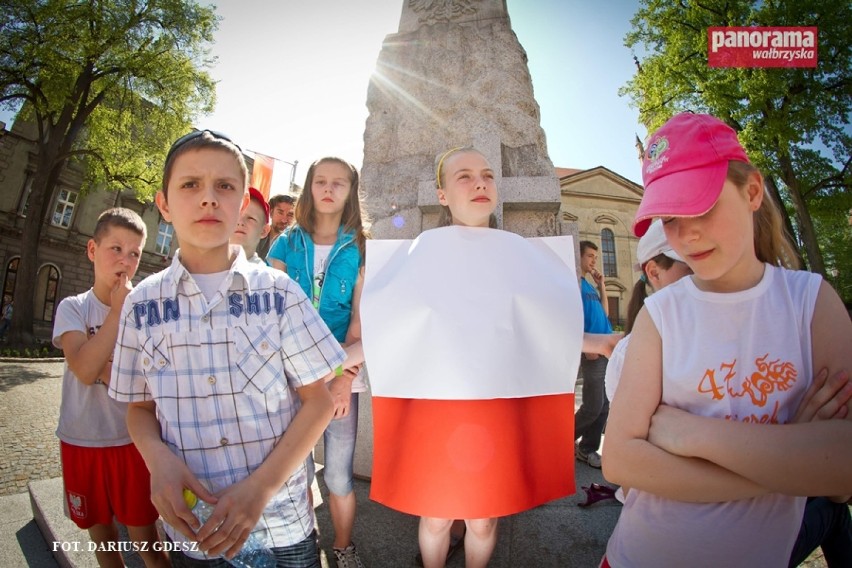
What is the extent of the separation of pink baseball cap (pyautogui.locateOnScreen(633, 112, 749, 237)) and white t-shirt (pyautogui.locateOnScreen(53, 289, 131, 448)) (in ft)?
7.92

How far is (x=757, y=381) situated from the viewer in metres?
1.00

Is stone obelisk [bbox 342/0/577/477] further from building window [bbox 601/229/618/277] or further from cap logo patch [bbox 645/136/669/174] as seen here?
building window [bbox 601/229/618/277]

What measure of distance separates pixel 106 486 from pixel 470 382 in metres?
1.87

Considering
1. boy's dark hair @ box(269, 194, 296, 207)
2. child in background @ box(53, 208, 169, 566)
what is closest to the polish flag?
child in background @ box(53, 208, 169, 566)

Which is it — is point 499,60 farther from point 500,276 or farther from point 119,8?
point 119,8

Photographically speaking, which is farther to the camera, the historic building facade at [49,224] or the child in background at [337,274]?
the historic building facade at [49,224]

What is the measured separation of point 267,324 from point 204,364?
0.20 metres

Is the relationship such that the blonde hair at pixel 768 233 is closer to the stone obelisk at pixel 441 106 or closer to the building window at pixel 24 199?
the stone obelisk at pixel 441 106

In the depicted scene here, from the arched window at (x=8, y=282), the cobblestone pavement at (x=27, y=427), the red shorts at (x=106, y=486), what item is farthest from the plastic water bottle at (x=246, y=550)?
the arched window at (x=8, y=282)

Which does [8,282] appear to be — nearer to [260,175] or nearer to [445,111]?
[260,175]

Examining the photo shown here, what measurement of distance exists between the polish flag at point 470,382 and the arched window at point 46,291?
2668 cm

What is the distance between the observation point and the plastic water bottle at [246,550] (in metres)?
1.13

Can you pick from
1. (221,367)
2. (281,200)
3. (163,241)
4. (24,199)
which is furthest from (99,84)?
(221,367)

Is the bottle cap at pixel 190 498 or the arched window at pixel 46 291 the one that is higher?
the arched window at pixel 46 291
